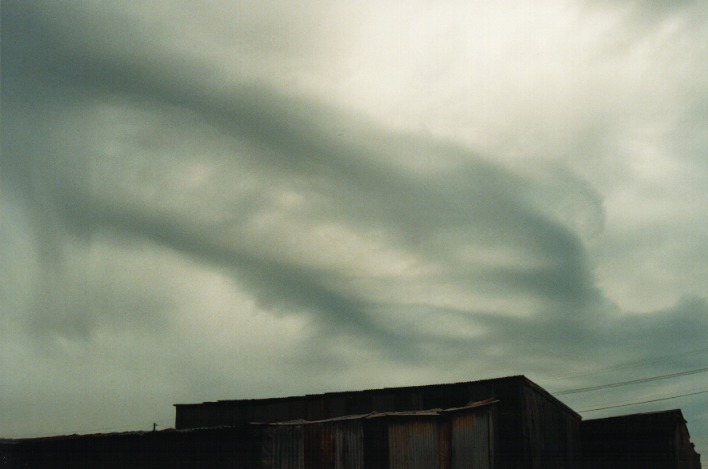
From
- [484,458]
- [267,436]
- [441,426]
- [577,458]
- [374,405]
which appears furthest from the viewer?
[577,458]

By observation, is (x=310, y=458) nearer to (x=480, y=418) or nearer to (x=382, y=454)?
(x=382, y=454)

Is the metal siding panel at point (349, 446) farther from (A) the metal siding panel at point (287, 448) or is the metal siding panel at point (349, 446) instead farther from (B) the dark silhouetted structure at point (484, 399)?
(B) the dark silhouetted structure at point (484, 399)

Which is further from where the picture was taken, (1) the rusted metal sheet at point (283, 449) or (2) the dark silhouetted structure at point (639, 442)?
(2) the dark silhouetted structure at point (639, 442)

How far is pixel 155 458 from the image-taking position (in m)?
26.5

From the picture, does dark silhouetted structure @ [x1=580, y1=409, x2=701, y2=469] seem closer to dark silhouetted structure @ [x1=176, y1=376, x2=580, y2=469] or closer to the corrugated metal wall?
dark silhouetted structure @ [x1=176, y1=376, x2=580, y2=469]

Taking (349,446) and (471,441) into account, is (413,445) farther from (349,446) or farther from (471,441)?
(471,441)

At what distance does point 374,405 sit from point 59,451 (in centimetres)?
1687

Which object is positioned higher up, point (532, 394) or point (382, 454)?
point (532, 394)

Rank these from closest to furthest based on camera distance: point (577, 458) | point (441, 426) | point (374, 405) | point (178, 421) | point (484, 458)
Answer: point (441, 426)
point (484, 458)
point (374, 405)
point (577, 458)
point (178, 421)

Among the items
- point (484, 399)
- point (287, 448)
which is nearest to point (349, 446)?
point (287, 448)

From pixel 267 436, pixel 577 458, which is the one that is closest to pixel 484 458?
pixel 267 436

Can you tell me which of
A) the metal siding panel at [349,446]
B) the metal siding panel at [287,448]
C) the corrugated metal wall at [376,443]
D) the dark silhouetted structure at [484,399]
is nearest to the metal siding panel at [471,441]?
the corrugated metal wall at [376,443]

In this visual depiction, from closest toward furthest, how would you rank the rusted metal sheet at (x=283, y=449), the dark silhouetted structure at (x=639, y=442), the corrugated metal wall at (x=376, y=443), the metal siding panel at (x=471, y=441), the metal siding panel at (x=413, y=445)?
the rusted metal sheet at (x=283, y=449) < the corrugated metal wall at (x=376, y=443) < the metal siding panel at (x=413, y=445) < the metal siding panel at (x=471, y=441) < the dark silhouetted structure at (x=639, y=442)

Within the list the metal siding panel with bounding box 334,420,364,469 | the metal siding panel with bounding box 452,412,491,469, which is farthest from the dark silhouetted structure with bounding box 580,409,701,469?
the metal siding panel with bounding box 334,420,364,469
